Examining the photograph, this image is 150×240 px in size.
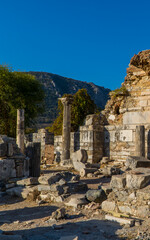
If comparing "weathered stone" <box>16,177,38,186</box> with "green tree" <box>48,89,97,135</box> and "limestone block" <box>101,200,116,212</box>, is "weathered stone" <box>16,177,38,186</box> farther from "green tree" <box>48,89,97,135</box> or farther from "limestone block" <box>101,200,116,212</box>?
"green tree" <box>48,89,97,135</box>

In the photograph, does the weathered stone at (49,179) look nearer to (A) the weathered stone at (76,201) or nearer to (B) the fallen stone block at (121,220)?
(A) the weathered stone at (76,201)

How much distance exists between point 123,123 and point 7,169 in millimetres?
7733

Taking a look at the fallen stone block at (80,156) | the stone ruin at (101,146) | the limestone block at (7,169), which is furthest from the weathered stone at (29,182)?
the fallen stone block at (80,156)

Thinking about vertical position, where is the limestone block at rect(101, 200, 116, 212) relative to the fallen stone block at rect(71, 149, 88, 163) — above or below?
below

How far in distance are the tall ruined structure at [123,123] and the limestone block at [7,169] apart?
5.92 m

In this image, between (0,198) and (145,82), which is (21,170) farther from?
(145,82)

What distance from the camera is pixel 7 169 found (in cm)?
893

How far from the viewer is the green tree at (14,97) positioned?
70.8 feet

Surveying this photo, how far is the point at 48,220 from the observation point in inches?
202

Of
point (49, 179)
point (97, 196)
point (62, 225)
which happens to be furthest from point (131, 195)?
point (49, 179)

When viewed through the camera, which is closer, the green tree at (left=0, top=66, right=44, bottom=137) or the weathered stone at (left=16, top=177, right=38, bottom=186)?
the weathered stone at (left=16, top=177, right=38, bottom=186)

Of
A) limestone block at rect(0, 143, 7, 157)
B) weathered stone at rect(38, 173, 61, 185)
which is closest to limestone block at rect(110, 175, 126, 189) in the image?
weathered stone at rect(38, 173, 61, 185)

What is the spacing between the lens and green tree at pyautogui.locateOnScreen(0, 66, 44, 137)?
70.8ft

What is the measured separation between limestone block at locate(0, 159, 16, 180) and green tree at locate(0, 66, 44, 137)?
12666 mm
